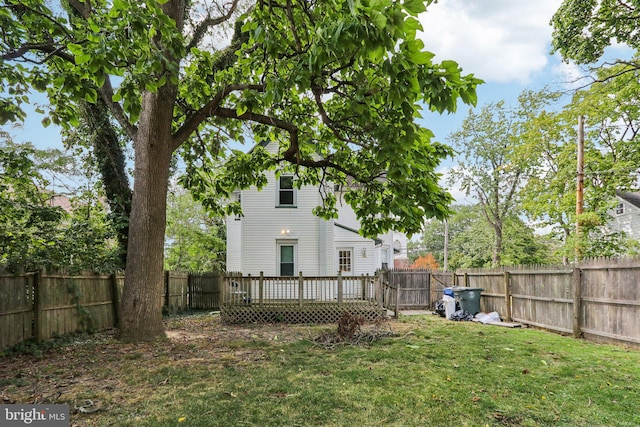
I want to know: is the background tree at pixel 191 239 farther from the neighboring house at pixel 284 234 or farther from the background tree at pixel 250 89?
the background tree at pixel 250 89

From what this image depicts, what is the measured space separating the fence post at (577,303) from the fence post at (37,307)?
11146 millimetres

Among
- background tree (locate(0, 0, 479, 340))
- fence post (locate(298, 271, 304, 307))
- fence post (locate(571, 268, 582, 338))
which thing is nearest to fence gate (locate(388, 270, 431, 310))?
fence post (locate(298, 271, 304, 307))

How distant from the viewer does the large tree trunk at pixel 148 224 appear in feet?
22.5

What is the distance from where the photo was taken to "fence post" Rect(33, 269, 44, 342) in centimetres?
669

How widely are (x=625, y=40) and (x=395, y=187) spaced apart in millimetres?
11915

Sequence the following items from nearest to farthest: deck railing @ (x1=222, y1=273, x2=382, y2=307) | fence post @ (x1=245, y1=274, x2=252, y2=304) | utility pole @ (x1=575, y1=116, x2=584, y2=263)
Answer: deck railing @ (x1=222, y1=273, x2=382, y2=307) → fence post @ (x1=245, y1=274, x2=252, y2=304) → utility pole @ (x1=575, y1=116, x2=584, y2=263)

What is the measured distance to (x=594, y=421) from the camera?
11.6ft

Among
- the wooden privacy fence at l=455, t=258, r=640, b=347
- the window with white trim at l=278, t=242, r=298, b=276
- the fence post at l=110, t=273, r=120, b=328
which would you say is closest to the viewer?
the wooden privacy fence at l=455, t=258, r=640, b=347

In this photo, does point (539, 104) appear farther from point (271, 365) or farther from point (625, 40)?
point (271, 365)

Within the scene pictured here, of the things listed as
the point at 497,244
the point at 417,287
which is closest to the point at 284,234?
the point at 417,287

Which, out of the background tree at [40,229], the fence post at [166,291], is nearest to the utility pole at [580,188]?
the fence post at [166,291]

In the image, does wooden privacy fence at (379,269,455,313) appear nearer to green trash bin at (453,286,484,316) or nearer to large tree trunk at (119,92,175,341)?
green trash bin at (453,286,484,316)

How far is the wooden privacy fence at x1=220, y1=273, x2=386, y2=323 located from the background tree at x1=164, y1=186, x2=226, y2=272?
524 inches

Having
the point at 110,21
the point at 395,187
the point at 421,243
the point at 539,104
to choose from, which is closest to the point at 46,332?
the point at 110,21
